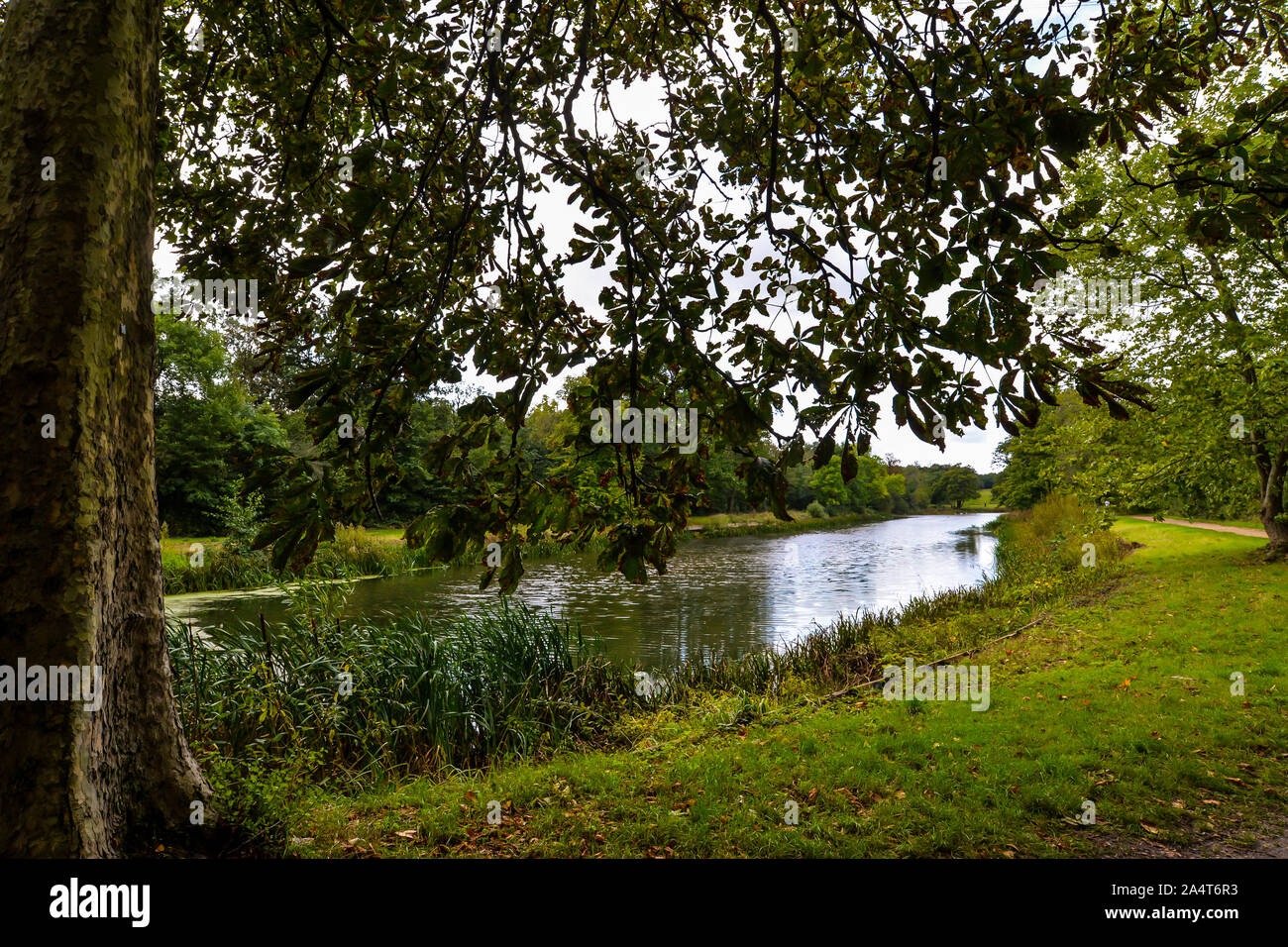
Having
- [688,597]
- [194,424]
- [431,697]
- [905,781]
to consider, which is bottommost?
[688,597]

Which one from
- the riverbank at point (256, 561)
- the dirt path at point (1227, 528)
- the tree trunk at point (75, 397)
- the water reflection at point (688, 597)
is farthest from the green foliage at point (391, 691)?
the dirt path at point (1227, 528)

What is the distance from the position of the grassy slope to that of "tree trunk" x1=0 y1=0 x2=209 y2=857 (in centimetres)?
161

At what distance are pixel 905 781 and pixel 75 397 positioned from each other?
4.80 m

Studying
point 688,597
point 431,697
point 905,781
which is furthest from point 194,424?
point 905,781

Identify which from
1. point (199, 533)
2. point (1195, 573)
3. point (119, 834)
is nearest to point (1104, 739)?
point (119, 834)

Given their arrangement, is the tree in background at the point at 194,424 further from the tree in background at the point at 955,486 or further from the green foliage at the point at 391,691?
the tree in background at the point at 955,486

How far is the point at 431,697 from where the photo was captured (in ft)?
17.5

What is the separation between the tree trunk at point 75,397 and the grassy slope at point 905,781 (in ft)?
5.28

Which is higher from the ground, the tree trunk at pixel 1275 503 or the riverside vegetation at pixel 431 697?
the tree trunk at pixel 1275 503

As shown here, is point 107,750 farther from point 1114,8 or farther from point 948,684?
point 948,684

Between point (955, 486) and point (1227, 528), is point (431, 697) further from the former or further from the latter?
point (955, 486)

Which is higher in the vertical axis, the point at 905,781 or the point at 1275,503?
the point at 1275,503

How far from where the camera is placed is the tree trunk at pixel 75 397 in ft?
5.38

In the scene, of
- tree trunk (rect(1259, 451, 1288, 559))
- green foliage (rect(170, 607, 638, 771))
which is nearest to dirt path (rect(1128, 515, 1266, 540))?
tree trunk (rect(1259, 451, 1288, 559))
